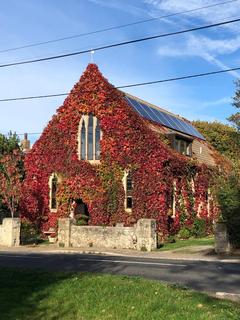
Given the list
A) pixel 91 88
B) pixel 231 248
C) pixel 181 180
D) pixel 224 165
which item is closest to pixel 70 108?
pixel 91 88

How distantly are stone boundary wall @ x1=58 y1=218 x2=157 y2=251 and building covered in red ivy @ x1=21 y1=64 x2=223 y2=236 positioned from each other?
3.38 metres

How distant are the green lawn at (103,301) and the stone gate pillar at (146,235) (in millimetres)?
12478

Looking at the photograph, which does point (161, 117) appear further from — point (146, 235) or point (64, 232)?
point (146, 235)

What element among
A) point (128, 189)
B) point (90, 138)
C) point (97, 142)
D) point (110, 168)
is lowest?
point (128, 189)

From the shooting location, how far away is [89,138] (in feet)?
104

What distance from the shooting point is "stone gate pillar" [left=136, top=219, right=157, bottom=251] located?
77.9 ft

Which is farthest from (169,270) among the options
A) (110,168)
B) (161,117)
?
(161,117)

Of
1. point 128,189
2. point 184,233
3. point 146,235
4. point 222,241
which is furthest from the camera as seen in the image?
point 184,233

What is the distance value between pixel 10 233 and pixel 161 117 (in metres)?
14.4

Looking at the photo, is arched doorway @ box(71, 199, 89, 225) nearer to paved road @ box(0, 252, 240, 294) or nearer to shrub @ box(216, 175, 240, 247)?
shrub @ box(216, 175, 240, 247)

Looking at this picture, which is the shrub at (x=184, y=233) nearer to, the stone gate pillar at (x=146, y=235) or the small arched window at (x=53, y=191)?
the stone gate pillar at (x=146, y=235)

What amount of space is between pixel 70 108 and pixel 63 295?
23.7m

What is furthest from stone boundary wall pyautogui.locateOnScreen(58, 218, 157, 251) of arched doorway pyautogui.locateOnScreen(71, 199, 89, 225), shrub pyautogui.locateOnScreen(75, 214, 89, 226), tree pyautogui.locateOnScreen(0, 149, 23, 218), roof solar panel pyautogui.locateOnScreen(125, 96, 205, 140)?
roof solar panel pyautogui.locateOnScreen(125, 96, 205, 140)

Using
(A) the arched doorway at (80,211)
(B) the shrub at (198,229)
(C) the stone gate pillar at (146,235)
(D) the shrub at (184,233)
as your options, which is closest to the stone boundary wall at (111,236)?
(C) the stone gate pillar at (146,235)
